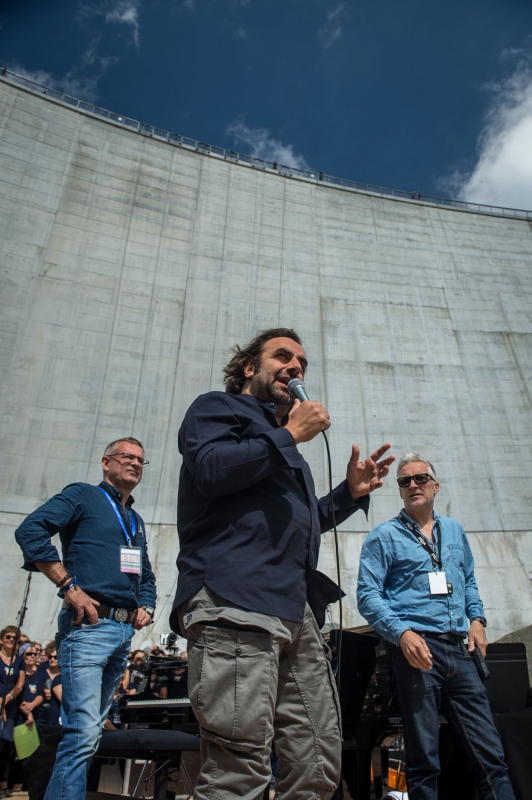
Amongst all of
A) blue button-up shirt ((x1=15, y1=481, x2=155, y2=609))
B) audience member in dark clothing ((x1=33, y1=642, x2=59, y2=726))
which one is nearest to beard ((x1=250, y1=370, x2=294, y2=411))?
blue button-up shirt ((x1=15, y1=481, x2=155, y2=609))

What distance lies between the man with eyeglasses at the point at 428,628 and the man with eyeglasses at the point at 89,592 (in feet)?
3.13

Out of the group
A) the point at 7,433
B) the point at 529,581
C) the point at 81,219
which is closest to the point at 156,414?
the point at 7,433

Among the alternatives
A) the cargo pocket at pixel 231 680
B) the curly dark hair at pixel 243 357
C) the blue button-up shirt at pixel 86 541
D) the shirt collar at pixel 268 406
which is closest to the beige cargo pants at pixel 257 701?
the cargo pocket at pixel 231 680

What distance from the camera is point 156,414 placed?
10.6 meters

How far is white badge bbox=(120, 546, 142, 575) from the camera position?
208 centimetres

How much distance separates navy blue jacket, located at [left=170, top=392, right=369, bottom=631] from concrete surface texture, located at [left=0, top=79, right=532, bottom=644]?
27.4 feet

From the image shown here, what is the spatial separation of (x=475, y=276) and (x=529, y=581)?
766 cm

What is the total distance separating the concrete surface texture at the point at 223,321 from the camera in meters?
9.95

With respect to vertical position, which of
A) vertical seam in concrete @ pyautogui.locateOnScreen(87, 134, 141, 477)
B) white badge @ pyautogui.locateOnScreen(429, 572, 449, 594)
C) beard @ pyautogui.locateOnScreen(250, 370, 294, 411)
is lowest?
white badge @ pyautogui.locateOnScreen(429, 572, 449, 594)

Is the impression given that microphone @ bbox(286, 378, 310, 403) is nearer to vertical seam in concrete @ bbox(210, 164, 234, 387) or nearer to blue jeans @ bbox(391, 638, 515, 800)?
blue jeans @ bbox(391, 638, 515, 800)

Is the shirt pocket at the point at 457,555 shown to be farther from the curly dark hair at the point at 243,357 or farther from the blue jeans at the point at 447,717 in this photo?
the curly dark hair at the point at 243,357

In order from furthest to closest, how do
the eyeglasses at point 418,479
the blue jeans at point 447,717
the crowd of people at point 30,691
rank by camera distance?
the crowd of people at point 30,691, the eyeglasses at point 418,479, the blue jeans at point 447,717

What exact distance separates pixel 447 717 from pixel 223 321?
34.0 feet

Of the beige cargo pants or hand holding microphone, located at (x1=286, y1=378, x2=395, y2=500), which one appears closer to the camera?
the beige cargo pants
